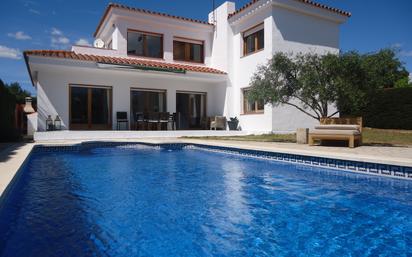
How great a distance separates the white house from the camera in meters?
15.0

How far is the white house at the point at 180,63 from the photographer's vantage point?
49.2 feet

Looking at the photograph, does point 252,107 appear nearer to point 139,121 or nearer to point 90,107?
point 139,121

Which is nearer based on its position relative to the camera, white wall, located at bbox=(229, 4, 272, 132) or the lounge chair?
the lounge chair

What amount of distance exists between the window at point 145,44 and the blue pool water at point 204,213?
11970 millimetres

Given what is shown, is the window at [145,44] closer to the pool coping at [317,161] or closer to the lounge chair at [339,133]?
the pool coping at [317,161]

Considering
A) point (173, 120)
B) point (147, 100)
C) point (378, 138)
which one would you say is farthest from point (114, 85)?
point (378, 138)

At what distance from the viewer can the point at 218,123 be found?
17.3 metres

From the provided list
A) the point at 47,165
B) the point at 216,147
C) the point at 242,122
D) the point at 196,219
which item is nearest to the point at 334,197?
the point at 196,219

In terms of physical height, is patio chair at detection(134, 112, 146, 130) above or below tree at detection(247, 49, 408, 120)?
below

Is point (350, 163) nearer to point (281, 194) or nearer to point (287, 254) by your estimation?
point (281, 194)

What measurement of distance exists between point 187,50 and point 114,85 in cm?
536

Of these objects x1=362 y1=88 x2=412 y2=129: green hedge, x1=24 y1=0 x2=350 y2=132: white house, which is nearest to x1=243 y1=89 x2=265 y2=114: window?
x1=24 y1=0 x2=350 y2=132: white house

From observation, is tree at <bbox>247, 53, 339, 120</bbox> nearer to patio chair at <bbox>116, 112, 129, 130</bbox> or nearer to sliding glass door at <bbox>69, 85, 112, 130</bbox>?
patio chair at <bbox>116, 112, 129, 130</bbox>

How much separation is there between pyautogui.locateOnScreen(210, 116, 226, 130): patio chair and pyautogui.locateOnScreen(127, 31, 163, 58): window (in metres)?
5.15
